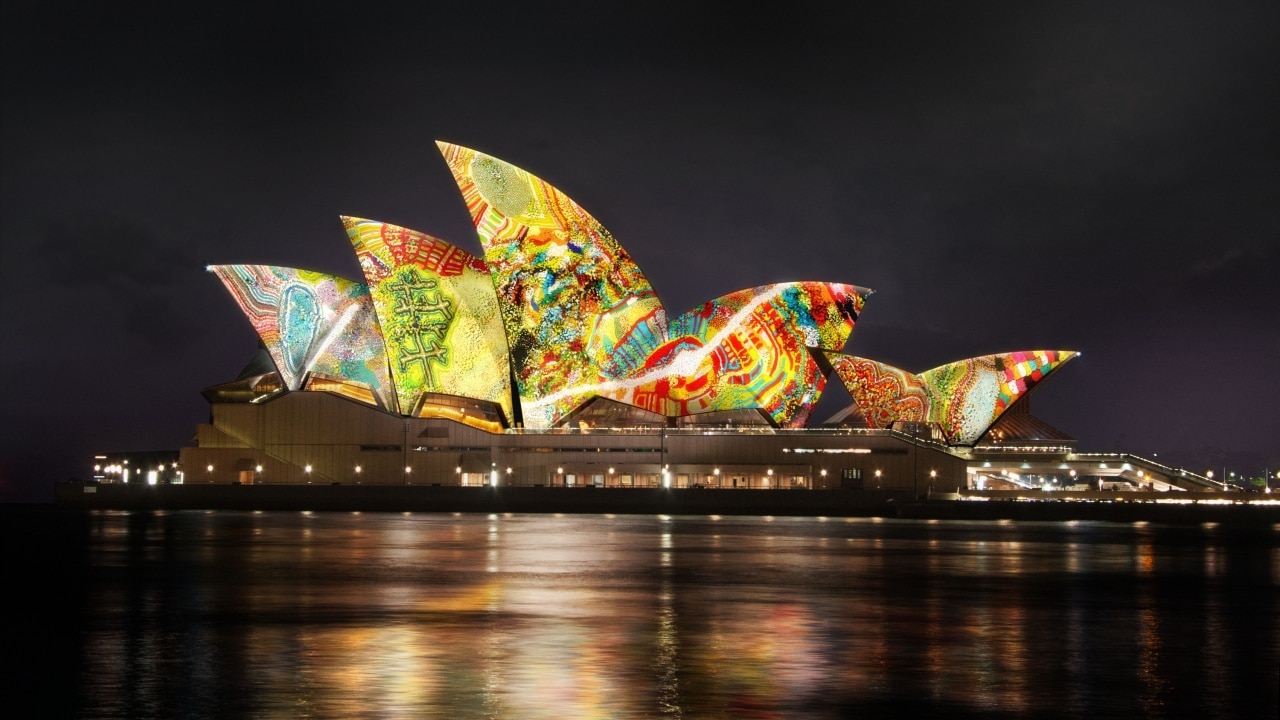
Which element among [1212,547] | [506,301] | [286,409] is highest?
[506,301]

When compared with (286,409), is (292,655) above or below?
below

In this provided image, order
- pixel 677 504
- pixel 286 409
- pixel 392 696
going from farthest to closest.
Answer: pixel 286 409, pixel 677 504, pixel 392 696

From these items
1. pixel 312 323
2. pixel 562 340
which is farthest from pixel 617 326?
pixel 312 323

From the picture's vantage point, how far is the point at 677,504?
216 ft

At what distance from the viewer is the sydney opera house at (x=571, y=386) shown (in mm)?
67375

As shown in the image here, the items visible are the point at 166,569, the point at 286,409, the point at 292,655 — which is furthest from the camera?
the point at 286,409

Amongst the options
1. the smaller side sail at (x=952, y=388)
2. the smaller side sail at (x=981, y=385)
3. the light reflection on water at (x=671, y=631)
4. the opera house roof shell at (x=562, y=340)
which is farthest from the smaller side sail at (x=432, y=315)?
the light reflection on water at (x=671, y=631)

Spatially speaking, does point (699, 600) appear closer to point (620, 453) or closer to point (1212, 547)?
point (1212, 547)

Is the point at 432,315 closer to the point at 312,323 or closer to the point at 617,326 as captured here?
the point at 312,323

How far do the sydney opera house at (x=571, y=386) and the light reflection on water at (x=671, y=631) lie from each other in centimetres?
3190

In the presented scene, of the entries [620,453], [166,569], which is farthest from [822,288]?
[166,569]

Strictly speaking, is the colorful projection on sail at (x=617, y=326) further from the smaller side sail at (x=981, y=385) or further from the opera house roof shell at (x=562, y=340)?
the smaller side sail at (x=981, y=385)

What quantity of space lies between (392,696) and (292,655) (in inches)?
121

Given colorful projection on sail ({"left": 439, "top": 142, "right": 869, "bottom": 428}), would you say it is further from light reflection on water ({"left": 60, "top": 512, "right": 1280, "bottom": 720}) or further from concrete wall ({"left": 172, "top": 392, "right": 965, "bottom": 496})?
light reflection on water ({"left": 60, "top": 512, "right": 1280, "bottom": 720})
